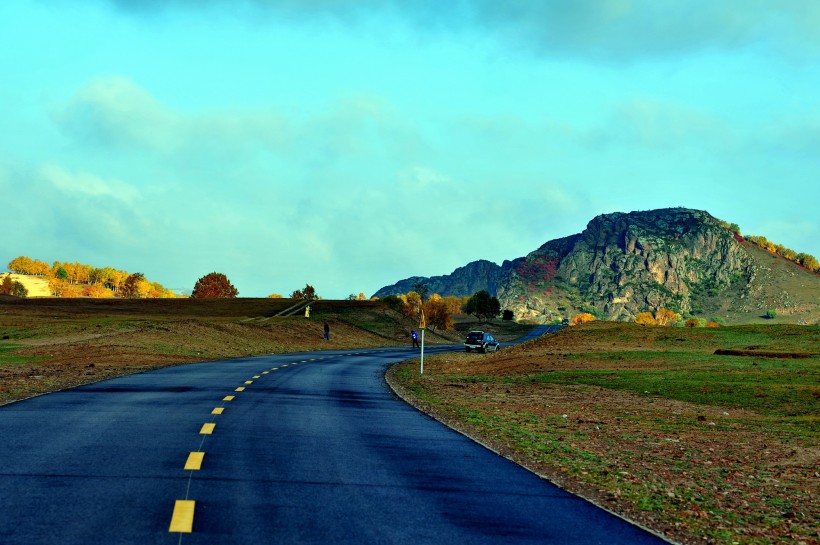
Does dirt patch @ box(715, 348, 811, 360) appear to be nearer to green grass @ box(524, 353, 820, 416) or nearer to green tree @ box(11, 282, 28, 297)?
green grass @ box(524, 353, 820, 416)

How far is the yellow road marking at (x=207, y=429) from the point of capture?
1329 centimetres

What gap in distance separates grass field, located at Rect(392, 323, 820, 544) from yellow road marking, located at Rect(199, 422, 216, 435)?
4991 mm

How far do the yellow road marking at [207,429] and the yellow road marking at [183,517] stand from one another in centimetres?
533

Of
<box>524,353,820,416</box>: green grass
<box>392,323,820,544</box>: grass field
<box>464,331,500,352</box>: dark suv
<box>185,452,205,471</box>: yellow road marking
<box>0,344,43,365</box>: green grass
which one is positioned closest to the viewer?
<box>392,323,820,544</box>: grass field

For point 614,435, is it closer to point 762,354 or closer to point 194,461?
point 194,461

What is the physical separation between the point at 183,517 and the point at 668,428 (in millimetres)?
14335

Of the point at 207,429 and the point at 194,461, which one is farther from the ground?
the point at 207,429

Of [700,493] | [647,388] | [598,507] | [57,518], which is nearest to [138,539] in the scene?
[57,518]

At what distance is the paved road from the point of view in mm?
→ 7203

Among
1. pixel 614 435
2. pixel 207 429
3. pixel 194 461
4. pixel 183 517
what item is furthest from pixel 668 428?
pixel 183 517

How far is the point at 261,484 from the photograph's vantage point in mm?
9211

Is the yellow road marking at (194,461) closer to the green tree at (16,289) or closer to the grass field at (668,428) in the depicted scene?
the grass field at (668,428)

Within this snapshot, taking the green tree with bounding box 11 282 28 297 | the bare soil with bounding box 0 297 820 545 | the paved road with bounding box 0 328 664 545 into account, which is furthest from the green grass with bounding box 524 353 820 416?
the green tree with bounding box 11 282 28 297

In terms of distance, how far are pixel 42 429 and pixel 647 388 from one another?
73.9 ft
